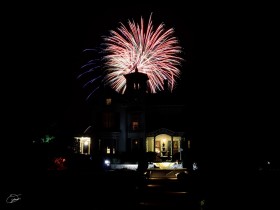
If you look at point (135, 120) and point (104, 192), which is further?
point (135, 120)

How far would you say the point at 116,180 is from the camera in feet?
41.6

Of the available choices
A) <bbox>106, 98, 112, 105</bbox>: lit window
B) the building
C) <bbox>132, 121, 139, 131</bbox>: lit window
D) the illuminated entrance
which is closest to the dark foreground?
the illuminated entrance

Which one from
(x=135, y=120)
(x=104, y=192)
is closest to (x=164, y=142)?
(x=135, y=120)

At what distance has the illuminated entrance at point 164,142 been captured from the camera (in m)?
29.8

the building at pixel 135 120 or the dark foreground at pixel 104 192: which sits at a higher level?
the building at pixel 135 120

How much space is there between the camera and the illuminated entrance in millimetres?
29797

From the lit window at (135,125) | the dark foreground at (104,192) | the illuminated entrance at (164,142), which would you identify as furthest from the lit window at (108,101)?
the dark foreground at (104,192)

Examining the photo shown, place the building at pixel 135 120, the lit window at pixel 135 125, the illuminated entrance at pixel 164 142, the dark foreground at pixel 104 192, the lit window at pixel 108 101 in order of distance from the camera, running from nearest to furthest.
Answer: the dark foreground at pixel 104 192
the illuminated entrance at pixel 164 142
the building at pixel 135 120
the lit window at pixel 135 125
the lit window at pixel 108 101

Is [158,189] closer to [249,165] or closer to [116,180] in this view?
[116,180]

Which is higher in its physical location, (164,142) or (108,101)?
(108,101)

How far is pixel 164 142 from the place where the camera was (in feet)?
101

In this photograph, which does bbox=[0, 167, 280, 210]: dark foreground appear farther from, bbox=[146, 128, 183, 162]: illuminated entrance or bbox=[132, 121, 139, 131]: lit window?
bbox=[132, 121, 139, 131]: lit window

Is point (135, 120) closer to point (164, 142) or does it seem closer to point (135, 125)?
point (135, 125)

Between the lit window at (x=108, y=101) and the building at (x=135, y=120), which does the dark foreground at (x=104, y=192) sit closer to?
the building at (x=135, y=120)
